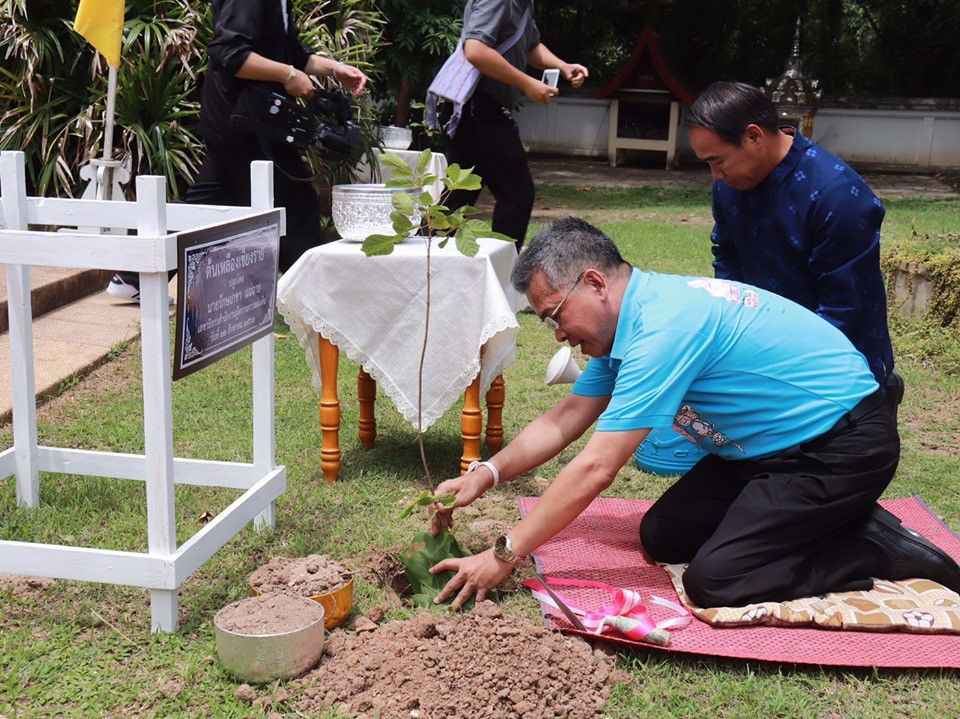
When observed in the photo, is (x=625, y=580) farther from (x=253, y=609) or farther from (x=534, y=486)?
(x=253, y=609)

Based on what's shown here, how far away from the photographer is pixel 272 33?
4852 mm

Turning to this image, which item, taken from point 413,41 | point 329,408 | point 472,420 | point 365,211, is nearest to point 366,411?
point 329,408

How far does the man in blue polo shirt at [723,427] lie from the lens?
281 centimetres

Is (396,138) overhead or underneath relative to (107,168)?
overhead

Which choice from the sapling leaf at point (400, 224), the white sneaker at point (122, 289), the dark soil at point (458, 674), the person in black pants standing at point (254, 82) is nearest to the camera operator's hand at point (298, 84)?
the person in black pants standing at point (254, 82)

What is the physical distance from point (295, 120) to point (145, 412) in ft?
8.37

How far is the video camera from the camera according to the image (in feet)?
15.9

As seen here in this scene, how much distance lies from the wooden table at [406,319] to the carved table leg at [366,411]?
34cm

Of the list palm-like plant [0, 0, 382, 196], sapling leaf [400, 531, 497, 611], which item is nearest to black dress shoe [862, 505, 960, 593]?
sapling leaf [400, 531, 497, 611]

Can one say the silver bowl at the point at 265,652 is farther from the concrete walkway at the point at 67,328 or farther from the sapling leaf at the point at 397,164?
the concrete walkway at the point at 67,328

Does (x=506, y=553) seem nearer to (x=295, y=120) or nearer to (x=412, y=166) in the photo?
(x=295, y=120)

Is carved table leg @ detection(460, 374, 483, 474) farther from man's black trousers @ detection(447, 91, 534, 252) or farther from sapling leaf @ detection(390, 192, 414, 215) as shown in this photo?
man's black trousers @ detection(447, 91, 534, 252)

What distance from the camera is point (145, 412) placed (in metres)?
2.70

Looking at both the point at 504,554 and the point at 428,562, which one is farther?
the point at 428,562
